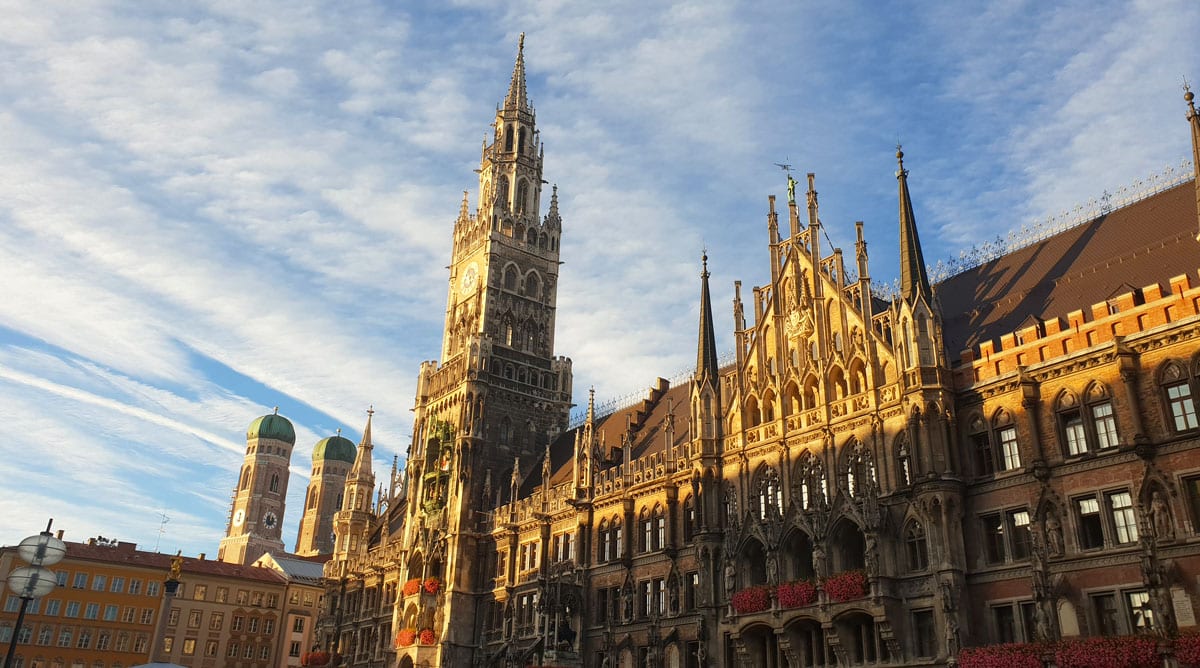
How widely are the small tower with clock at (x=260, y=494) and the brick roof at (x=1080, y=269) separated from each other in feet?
493

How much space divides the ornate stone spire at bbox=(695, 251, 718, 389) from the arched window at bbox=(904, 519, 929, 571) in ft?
47.0

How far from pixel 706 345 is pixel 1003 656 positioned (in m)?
23.7

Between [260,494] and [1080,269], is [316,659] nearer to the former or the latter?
[1080,269]

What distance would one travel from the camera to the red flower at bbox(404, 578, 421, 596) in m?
64.6

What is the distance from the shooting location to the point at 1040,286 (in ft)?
140

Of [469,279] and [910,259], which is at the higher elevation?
[469,279]

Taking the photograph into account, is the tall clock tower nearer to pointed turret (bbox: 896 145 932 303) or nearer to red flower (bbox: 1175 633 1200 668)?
pointed turret (bbox: 896 145 932 303)

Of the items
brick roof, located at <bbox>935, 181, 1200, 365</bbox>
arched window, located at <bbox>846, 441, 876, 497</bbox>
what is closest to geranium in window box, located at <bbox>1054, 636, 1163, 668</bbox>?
arched window, located at <bbox>846, 441, 876, 497</bbox>

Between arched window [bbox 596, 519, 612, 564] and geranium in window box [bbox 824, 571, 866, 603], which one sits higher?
arched window [bbox 596, 519, 612, 564]

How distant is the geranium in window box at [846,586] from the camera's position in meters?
39.1

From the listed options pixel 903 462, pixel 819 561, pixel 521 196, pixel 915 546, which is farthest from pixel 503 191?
pixel 915 546

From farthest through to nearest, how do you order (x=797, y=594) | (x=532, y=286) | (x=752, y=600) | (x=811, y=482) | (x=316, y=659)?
(x=532, y=286), (x=316, y=659), (x=811, y=482), (x=752, y=600), (x=797, y=594)

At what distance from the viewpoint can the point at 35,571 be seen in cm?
2330

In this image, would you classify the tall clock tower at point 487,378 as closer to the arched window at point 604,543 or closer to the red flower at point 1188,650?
the arched window at point 604,543
